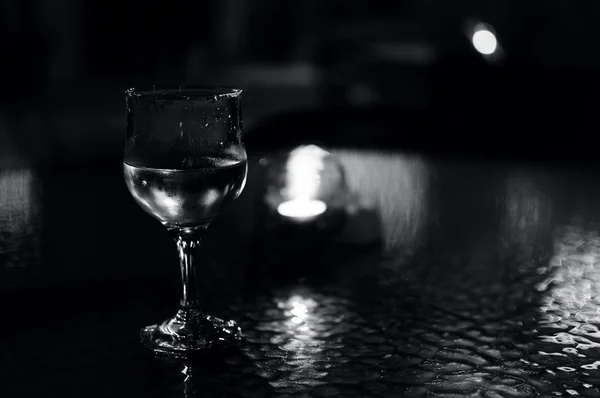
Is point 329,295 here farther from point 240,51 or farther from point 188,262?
point 240,51

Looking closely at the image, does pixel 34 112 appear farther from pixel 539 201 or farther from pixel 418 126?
pixel 539 201

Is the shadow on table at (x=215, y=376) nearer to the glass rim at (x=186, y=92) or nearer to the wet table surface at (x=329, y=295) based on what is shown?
the wet table surface at (x=329, y=295)

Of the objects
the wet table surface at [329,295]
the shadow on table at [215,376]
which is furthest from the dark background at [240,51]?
the shadow on table at [215,376]

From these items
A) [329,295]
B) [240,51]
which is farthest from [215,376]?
[240,51]

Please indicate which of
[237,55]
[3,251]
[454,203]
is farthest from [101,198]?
[237,55]

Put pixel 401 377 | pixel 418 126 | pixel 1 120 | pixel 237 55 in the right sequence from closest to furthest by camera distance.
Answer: pixel 401 377, pixel 418 126, pixel 1 120, pixel 237 55

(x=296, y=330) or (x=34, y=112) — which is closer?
(x=296, y=330)
